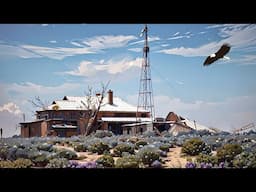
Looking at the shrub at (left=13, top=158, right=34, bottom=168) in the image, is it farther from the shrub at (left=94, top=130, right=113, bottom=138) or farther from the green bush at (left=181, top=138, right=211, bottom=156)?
the green bush at (left=181, top=138, right=211, bottom=156)

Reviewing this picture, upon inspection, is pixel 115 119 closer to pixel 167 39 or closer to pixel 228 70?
pixel 167 39

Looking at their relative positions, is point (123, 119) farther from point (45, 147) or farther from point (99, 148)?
point (45, 147)

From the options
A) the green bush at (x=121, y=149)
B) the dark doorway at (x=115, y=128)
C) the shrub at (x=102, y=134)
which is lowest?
the green bush at (x=121, y=149)

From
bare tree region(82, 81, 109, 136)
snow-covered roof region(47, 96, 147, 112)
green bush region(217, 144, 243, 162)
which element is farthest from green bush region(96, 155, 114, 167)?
green bush region(217, 144, 243, 162)

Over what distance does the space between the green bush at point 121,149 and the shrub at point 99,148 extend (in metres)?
0.14

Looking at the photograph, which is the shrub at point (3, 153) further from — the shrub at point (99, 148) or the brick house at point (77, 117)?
the shrub at point (99, 148)

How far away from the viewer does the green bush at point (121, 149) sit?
6525 millimetres

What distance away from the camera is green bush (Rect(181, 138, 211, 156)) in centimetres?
649

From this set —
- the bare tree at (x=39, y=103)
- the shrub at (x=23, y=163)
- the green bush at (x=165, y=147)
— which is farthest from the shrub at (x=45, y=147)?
the green bush at (x=165, y=147)

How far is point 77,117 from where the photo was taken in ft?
22.1

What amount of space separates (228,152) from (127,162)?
151cm

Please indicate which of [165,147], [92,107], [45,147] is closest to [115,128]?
[92,107]

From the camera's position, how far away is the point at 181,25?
6523 millimetres
